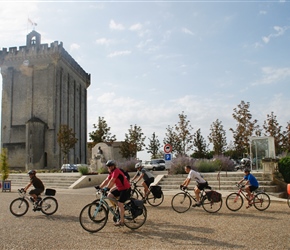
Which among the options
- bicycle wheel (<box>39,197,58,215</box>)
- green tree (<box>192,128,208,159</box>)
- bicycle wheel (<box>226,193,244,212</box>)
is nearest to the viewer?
bicycle wheel (<box>39,197,58,215</box>)

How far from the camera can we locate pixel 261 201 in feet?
36.1

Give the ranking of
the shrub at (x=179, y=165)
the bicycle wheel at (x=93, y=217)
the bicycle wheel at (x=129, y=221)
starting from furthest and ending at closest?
the shrub at (x=179, y=165), the bicycle wheel at (x=129, y=221), the bicycle wheel at (x=93, y=217)

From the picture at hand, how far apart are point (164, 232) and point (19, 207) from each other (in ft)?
17.2

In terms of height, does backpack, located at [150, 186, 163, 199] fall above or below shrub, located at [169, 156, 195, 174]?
below

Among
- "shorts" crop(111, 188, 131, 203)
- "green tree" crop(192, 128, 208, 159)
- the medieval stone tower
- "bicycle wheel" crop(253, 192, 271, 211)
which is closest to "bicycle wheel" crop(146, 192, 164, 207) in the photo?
"bicycle wheel" crop(253, 192, 271, 211)

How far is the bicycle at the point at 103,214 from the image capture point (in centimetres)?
759

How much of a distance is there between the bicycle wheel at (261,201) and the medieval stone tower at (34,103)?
1734 inches

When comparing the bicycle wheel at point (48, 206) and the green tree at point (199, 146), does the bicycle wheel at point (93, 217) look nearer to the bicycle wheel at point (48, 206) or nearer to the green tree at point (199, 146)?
the bicycle wheel at point (48, 206)

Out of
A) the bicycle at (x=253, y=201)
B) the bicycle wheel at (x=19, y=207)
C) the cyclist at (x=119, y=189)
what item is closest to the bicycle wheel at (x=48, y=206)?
the bicycle wheel at (x=19, y=207)

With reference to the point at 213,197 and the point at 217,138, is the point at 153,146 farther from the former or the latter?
the point at 213,197

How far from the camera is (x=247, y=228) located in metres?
7.83

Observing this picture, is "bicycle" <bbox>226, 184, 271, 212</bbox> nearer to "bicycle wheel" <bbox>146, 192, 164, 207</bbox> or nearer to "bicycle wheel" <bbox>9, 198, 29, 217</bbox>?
"bicycle wheel" <bbox>146, 192, 164, 207</bbox>

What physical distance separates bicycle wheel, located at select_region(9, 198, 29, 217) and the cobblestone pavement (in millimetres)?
189

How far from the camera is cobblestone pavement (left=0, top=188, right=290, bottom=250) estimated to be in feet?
20.7
